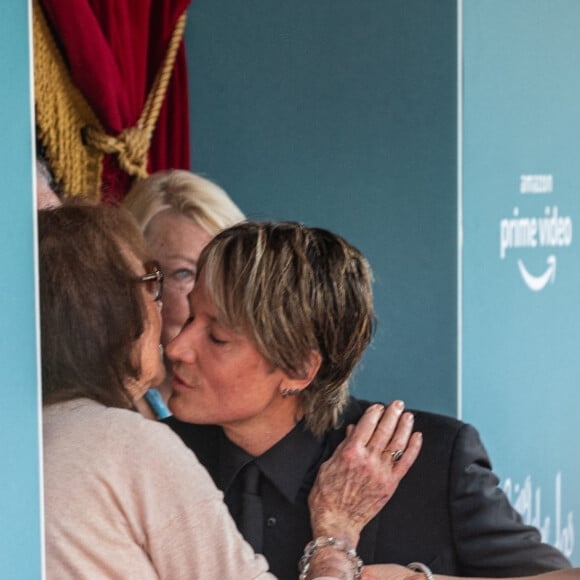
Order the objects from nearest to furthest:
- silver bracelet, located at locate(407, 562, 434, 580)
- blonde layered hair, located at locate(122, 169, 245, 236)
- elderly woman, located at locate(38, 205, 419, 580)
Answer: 1. elderly woman, located at locate(38, 205, 419, 580)
2. silver bracelet, located at locate(407, 562, 434, 580)
3. blonde layered hair, located at locate(122, 169, 245, 236)

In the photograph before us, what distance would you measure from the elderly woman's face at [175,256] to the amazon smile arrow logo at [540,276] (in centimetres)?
79

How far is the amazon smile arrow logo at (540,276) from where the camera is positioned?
3125mm

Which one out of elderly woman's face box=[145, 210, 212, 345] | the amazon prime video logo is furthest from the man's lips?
the amazon prime video logo

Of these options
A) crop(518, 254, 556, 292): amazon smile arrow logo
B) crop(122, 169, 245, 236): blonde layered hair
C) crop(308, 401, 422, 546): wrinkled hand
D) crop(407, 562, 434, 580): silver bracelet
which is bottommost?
crop(407, 562, 434, 580): silver bracelet

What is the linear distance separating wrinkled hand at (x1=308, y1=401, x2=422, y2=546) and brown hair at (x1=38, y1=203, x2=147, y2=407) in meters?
0.39

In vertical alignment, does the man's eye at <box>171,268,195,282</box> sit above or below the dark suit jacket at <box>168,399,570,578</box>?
above

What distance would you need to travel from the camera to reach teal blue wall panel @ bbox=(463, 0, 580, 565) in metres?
2.88

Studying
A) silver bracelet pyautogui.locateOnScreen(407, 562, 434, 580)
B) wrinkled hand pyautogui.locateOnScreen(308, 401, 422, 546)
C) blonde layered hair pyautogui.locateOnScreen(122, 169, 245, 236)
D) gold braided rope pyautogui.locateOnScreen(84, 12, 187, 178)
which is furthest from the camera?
blonde layered hair pyautogui.locateOnScreen(122, 169, 245, 236)

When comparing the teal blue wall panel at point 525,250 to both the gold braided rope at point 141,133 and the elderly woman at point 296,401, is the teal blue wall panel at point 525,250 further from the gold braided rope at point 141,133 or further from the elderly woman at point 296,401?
the elderly woman at point 296,401

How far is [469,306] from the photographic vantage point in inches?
112

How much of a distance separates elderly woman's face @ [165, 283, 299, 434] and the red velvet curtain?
527mm

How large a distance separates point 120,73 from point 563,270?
50.8 inches

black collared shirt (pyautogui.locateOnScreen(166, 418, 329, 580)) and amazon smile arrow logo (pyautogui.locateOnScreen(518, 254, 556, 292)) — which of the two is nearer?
black collared shirt (pyautogui.locateOnScreen(166, 418, 329, 580))

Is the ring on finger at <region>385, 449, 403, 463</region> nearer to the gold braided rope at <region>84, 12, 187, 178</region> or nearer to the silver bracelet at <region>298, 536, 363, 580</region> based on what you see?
the silver bracelet at <region>298, 536, 363, 580</region>
